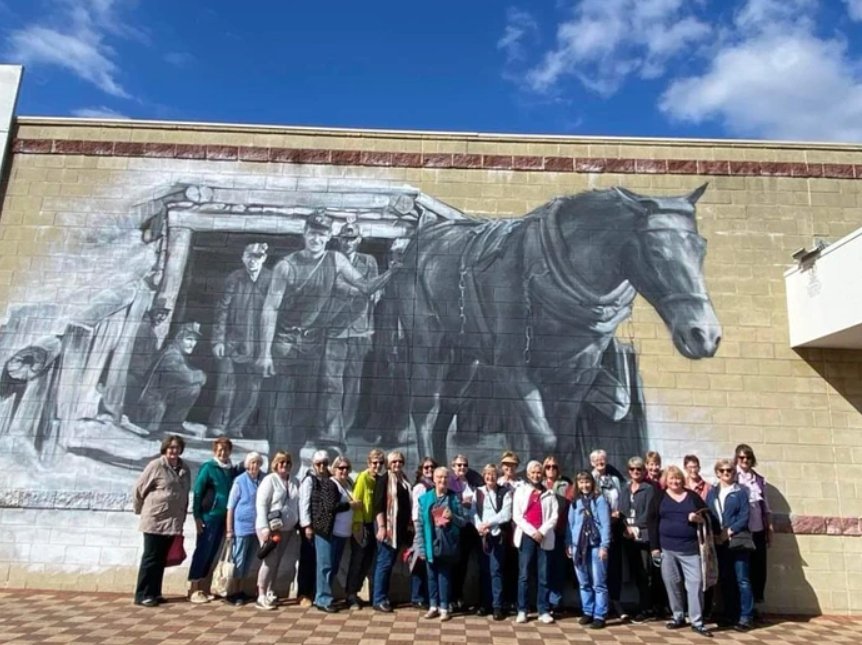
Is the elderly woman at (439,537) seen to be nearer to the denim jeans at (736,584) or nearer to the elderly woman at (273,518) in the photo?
the elderly woman at (273,518)

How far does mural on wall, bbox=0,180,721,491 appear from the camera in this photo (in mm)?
7410

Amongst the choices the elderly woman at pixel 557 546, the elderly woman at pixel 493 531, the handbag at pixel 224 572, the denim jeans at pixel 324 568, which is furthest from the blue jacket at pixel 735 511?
the handbag at pixel 224 572

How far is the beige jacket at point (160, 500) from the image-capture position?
6328 millimetres

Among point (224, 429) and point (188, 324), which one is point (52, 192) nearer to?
point (188, 324)

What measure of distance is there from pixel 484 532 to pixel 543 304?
116 inches

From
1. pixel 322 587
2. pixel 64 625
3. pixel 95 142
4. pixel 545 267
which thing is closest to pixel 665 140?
pixel 545 267

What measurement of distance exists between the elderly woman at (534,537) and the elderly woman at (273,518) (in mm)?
2315

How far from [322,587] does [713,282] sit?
19.1 ft

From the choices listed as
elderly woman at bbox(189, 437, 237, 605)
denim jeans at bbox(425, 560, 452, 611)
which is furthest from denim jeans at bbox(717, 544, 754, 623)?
elderly woman at bbox(189, 437, 237, 605)

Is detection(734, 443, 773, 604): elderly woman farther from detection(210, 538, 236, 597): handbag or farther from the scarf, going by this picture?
detection(210, 538, 236, 597): handbag

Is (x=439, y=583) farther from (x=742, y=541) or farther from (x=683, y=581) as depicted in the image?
(x=742, y=541)

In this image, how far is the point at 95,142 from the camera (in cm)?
841

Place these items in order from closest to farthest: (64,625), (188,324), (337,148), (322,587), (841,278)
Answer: (64,625)
(322,587)
(841,278)
(188,324)
(337,148)

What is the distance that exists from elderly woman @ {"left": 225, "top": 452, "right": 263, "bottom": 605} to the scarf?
1.37m
